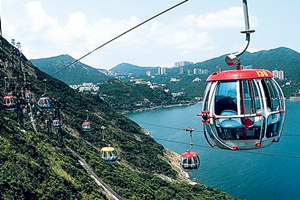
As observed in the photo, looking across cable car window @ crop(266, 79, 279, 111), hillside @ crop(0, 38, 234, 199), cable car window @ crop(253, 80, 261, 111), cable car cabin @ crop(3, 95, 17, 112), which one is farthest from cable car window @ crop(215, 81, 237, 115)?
cable car cabin @ crop(3, 95, 17, 112)

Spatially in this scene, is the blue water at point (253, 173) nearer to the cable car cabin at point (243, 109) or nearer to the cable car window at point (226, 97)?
the cable car cabin at point (243, 109)

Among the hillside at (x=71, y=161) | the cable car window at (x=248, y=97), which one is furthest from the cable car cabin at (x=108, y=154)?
the cable car window at (x=248, y=97)

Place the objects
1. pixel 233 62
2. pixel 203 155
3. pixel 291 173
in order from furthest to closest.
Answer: pixel 203 155, pixel 291 173, pixel 233 62

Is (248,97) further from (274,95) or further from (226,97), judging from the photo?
(274,95)

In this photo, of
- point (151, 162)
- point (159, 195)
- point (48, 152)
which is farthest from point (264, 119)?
point (151, 162)

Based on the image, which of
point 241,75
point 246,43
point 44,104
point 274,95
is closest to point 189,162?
point 274,95

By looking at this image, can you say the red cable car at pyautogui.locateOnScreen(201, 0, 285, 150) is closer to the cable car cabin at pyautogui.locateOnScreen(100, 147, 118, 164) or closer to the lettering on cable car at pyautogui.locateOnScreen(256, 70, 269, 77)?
the lettering on cable car at pyautogui.locateOnScreen(256, 70, 269, 77)

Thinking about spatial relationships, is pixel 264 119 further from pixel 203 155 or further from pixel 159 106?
pixel 159 106
